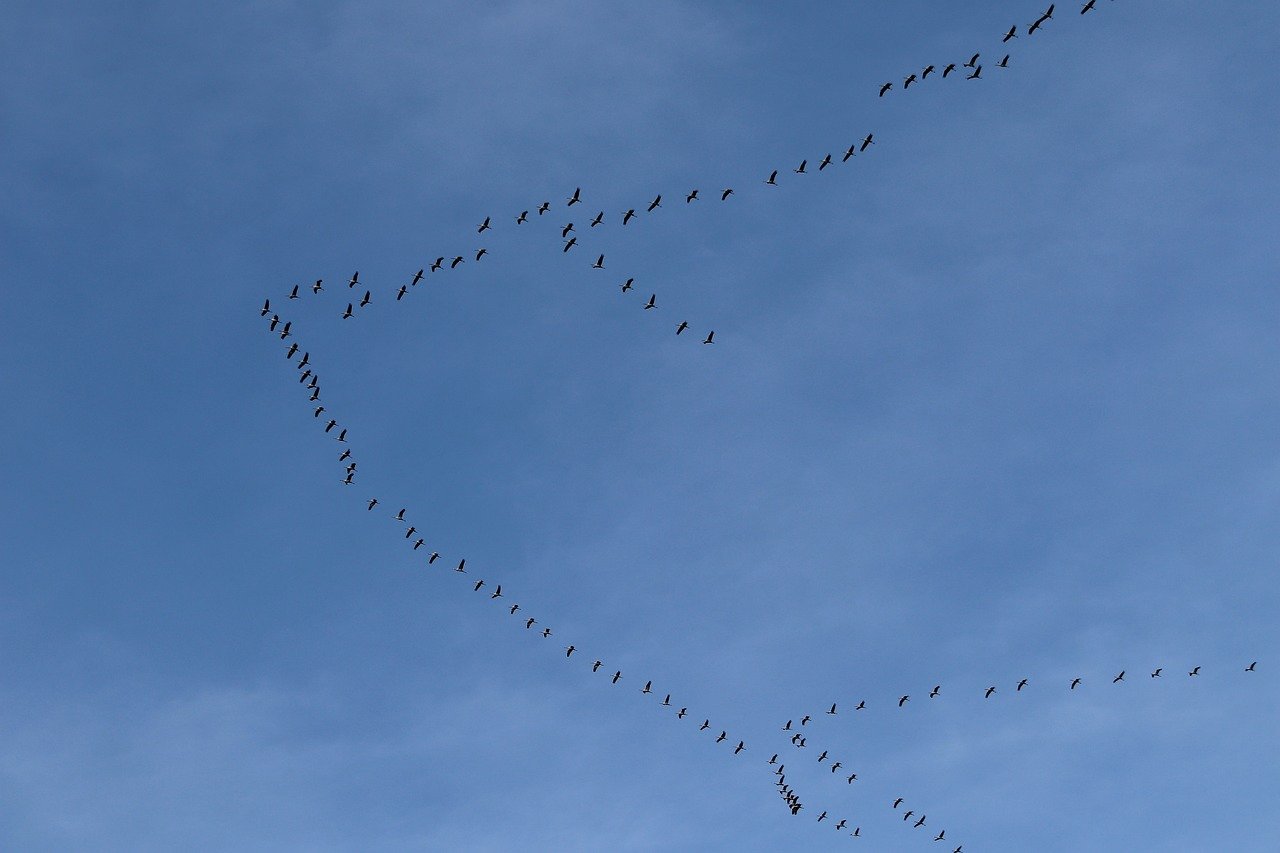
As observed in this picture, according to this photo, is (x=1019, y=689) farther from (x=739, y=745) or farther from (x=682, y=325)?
(x=682, y=325)

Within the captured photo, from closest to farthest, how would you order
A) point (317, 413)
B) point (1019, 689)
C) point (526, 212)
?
point (526, 212), point (317, 413), point (1019, 689)

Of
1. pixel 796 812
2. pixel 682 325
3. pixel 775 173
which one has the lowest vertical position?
pixel 796 812

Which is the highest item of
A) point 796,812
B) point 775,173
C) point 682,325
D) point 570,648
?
point 775,173

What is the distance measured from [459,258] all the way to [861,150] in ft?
105

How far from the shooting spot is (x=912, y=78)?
108312mm

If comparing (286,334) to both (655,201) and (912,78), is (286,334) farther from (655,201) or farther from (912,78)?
(912,78)

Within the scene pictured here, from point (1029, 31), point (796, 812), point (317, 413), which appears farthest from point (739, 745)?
point (1029, 31)

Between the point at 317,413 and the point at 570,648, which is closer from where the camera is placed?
the point at 317,413

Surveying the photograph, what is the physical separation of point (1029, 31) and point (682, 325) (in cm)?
3334

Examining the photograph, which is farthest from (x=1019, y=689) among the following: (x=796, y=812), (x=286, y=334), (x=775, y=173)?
(x=286, y=334)

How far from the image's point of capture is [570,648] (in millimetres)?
138375

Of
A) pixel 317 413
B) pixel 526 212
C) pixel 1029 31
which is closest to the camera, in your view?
pixel 1029 31

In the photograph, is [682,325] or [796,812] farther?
[796,812]

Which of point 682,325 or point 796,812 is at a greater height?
point 682,325
